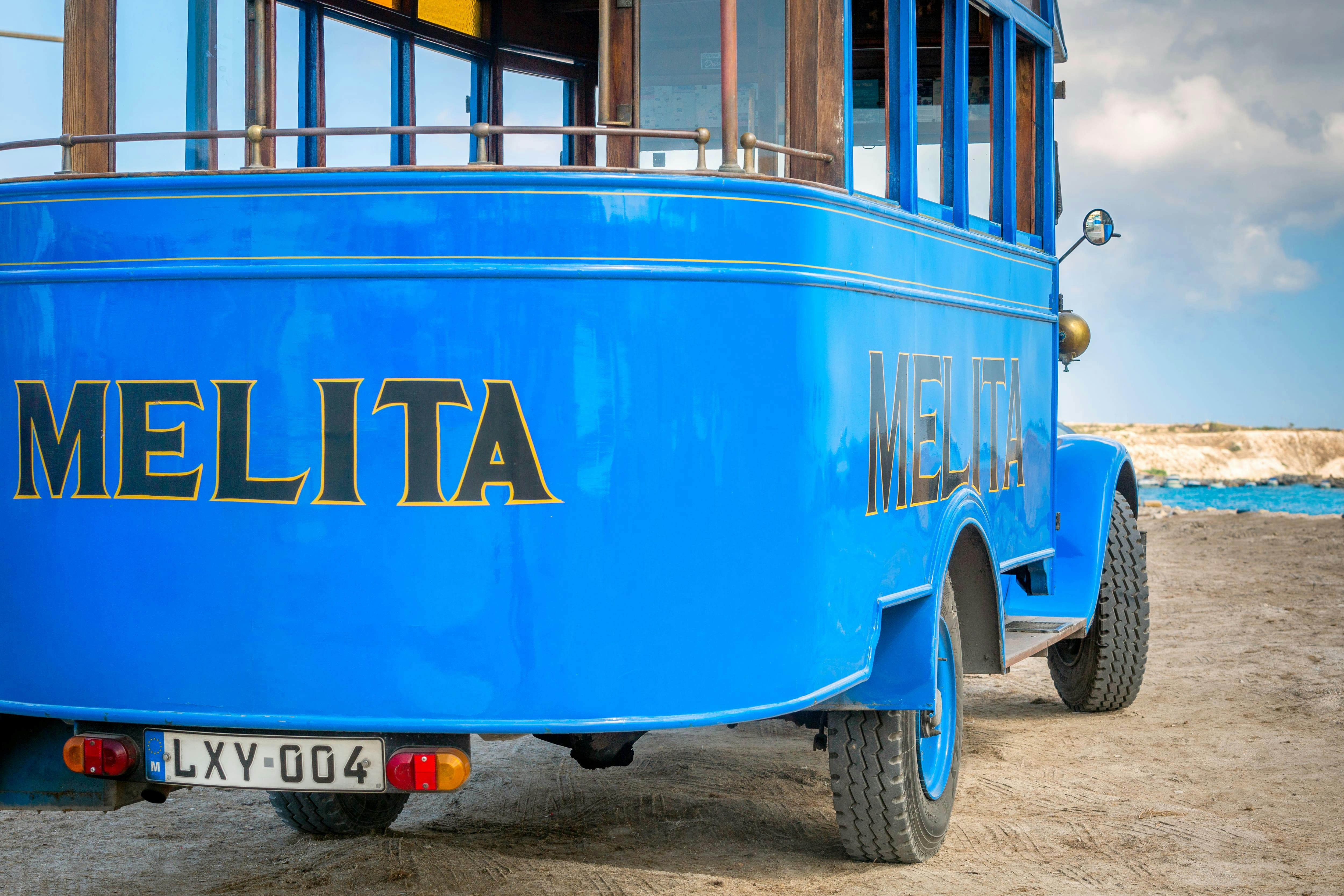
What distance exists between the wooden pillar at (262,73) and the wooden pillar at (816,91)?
4.83ft

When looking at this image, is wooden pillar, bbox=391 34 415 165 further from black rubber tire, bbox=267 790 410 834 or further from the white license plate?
the white license plate

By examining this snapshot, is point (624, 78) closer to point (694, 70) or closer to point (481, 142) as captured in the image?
point (694, 70)

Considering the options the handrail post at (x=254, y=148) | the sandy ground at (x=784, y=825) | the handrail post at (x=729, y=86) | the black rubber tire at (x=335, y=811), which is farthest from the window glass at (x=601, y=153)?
the black rubber tire at (x=335, y=811)

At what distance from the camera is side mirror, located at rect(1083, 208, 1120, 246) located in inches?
277

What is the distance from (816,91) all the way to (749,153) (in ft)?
1.72

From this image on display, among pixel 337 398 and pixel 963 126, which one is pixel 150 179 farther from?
pixel 963 126

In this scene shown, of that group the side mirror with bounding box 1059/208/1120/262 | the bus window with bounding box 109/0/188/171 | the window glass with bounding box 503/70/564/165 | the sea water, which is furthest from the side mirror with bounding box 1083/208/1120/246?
the sea water

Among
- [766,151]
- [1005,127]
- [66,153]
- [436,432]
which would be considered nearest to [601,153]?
[766,151]

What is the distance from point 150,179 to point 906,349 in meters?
2.23

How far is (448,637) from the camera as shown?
11.2ft

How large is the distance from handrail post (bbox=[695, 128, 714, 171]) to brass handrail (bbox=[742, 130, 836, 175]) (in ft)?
0.31

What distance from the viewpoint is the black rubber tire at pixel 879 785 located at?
4445 mm

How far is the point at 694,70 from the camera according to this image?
4.01 metres

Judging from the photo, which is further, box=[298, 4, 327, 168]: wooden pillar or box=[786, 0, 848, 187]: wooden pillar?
box=[298, 4, 327, 168]: wooden pillar
